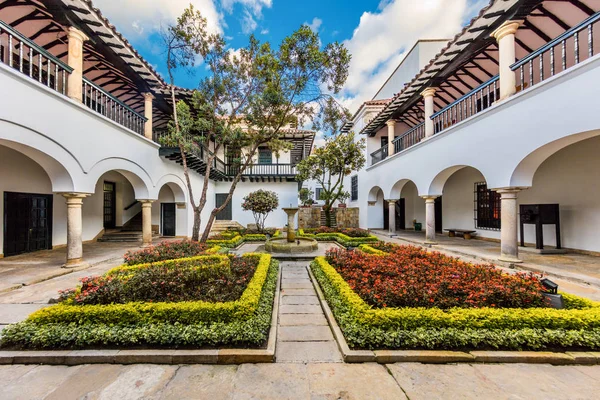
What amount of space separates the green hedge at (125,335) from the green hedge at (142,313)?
0.24ft

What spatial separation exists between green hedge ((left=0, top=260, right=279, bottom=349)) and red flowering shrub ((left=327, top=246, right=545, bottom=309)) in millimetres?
2003

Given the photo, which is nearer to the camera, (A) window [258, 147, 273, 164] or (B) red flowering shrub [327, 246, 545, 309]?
(B) red flowering shrub [327, 246, 545, 309]

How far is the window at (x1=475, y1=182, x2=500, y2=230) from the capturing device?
10.3 meters

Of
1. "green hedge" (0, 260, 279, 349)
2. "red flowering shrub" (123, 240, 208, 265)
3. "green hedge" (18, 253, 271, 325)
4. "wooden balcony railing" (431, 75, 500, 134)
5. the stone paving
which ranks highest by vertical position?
"wooden balcony railing" (431, 75, 500, 134)

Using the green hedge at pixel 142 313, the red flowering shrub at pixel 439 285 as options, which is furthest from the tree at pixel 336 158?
the green hedge at pixel 142 313

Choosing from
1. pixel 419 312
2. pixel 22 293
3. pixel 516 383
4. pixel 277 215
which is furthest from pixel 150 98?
pixel 516 383

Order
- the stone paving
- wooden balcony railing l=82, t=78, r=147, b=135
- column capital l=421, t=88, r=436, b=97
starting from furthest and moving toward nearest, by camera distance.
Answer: column capital l=421, t=88, r=436, b=97
wooden balcony railing l=82, t=78, r=147, b=135
the stone paving

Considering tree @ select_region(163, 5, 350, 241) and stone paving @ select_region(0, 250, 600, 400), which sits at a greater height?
tree @ select_region(163, 5, 350, 241)

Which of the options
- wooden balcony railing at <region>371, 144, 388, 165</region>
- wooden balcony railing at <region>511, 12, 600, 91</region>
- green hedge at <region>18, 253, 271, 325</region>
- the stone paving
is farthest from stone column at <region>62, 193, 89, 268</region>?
wooden balcony railing at <region>371, 144, 388, 165</region>

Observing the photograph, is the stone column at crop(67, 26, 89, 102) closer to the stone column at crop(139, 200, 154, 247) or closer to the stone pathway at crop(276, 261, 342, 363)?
the stone column at crop(139, 200, 154, 247)

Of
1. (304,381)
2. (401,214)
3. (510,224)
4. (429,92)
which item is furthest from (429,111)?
(304,381)

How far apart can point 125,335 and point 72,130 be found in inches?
233

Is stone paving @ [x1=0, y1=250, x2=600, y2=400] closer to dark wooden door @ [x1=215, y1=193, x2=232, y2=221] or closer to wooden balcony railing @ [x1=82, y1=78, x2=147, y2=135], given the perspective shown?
wooden balcony railing @ [x1=82, y1=78, x2=147, y2=135]

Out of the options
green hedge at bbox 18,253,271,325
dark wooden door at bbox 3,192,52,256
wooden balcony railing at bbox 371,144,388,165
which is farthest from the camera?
wooden balcony railing at bbox 371,144,388,165
